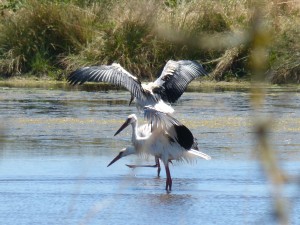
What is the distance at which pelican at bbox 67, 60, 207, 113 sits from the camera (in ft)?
30.0

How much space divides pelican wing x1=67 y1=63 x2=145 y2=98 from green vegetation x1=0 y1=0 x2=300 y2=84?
7903 millimetres

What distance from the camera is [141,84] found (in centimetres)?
930

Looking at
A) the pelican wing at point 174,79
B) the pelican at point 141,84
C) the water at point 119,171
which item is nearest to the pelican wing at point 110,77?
the pelican at point 141,84

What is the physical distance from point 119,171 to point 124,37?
10015 mm

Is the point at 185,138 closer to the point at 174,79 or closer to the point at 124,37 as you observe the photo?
the point at 174,79

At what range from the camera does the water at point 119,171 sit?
20.0 ft

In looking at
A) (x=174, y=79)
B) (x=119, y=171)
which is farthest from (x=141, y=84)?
(x=119, y=171)

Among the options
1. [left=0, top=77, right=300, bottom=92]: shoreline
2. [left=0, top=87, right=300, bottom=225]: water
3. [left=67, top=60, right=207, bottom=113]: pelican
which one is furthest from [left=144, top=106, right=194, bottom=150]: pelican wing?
[left=0, top=77, right=300, bottom=92]: shoreline

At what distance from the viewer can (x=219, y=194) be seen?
271 inches

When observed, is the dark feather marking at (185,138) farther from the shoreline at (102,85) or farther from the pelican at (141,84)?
the shoreline at (102,85)

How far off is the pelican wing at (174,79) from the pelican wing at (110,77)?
1.06ft

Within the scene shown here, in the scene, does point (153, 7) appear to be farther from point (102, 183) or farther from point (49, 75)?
point (102, 183)

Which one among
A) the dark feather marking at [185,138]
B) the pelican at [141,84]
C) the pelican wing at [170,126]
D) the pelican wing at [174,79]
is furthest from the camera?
the pelican wing at [174,79]

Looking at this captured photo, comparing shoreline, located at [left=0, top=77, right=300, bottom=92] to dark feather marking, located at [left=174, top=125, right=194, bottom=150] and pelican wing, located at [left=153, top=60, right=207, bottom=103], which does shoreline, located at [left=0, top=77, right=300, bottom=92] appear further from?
dark feather marking, located at [left=174, top=125, right=194, bottom=150]
